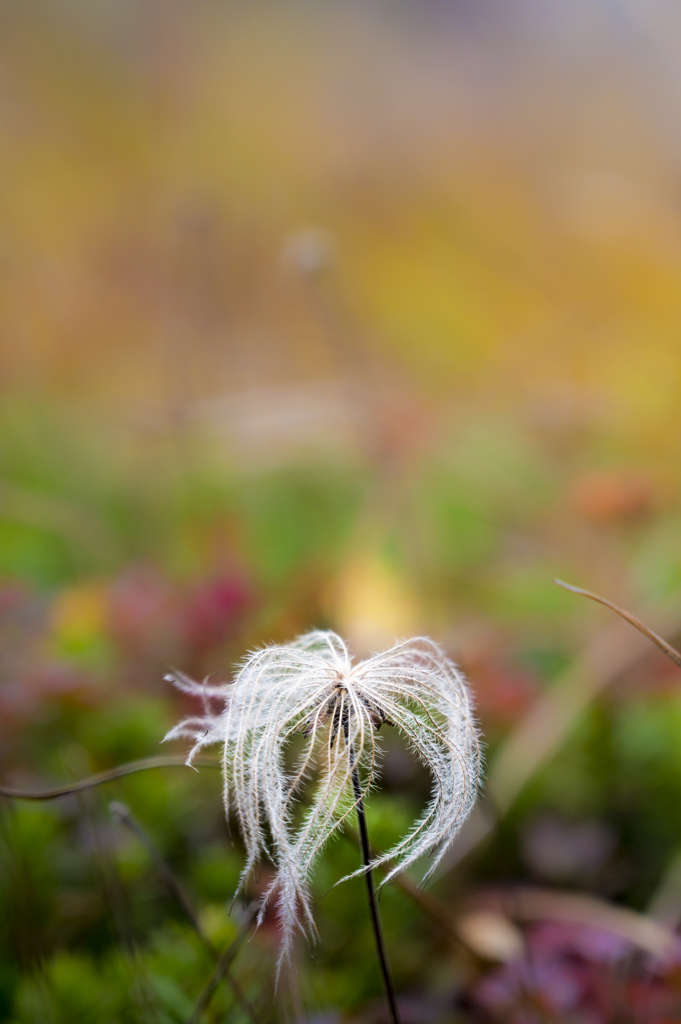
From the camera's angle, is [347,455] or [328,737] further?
[347,455]

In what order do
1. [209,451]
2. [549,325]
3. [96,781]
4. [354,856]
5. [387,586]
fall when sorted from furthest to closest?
1. [549,325]
2. [209,451]
3. [387,586]
4. [354,856]
5. [96,781]

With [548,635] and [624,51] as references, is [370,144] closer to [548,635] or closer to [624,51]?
[624,51]

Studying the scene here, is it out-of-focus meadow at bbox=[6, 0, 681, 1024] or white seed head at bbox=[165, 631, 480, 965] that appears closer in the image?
white seed head at bbox=[165, 631, 480, 965]

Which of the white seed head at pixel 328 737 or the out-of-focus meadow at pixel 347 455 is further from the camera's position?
the out-of-focus meadow at pixel 347 455

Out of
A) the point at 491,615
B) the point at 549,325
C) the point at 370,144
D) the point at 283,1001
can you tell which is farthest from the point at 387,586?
the point at 370,144

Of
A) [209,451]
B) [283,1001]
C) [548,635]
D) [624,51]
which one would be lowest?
[283,1001]

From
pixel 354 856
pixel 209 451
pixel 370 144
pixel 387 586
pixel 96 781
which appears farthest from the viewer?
pixel 370 144

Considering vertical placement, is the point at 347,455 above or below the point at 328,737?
above

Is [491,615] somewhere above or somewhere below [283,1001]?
above
